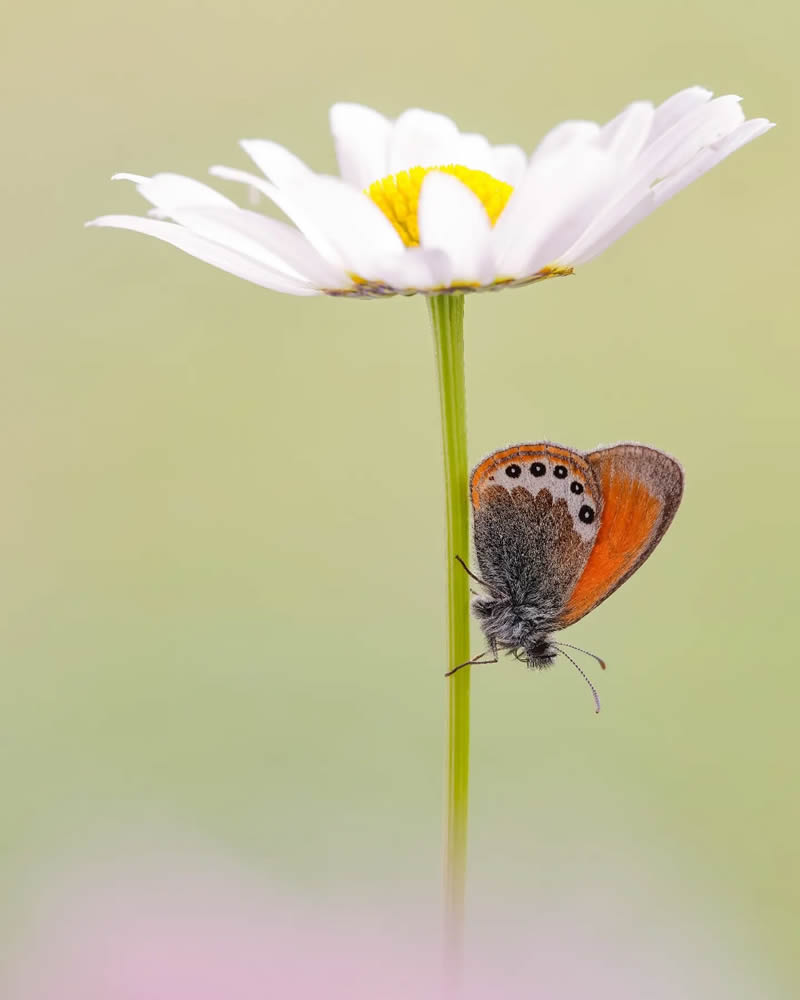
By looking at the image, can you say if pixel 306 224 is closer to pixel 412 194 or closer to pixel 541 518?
pixel 412 194

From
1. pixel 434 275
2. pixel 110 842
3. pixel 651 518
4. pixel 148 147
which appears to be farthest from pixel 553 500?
pixel 148 147

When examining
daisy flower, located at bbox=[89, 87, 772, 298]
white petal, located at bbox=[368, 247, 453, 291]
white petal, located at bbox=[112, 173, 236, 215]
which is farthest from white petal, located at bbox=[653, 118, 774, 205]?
white petal, located at bbox=[112, 173, 236, 215]

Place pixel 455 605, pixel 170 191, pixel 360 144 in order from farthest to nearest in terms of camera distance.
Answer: pixel 360 144
pixel 170 191
pixel 455 605

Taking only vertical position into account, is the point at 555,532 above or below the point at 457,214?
below

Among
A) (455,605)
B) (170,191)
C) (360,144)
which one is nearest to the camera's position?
(455,605)

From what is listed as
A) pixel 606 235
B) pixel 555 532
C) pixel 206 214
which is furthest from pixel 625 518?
pixel 206 214

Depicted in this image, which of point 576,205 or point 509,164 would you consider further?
point 509,164

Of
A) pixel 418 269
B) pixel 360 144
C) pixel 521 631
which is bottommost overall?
pixel 521 631
